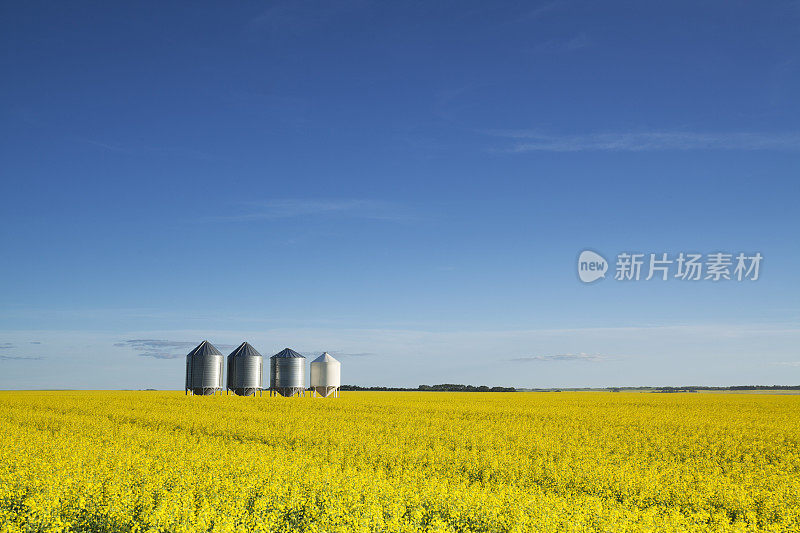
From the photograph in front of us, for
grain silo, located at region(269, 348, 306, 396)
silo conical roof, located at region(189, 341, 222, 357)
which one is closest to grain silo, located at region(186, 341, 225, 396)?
silo conical roof, located at region(189, 341, 222, 357)

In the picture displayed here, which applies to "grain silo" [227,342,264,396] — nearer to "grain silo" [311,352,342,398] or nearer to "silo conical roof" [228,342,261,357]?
"silo conical roof" [228,342,261,357]

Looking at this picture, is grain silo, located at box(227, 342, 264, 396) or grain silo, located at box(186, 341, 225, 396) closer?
grain silo, located at box(186, 341, 225, 396)

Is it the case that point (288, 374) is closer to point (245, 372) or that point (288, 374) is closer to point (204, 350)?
point (245, 372)

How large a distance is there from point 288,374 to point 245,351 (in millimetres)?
5709

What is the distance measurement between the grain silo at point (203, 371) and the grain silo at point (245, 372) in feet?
5.52

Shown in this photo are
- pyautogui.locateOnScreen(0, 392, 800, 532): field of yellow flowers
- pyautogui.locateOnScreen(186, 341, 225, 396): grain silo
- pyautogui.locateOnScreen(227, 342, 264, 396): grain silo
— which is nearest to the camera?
pyautogui.locateOnScreen(0, 392, 800, 532): field of yellow flowers

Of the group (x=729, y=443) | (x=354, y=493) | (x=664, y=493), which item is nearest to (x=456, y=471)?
(x=664, y=493)

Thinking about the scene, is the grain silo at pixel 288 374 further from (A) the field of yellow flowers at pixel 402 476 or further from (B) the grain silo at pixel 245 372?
(A) the field of yellow flowers at pixel 402 476

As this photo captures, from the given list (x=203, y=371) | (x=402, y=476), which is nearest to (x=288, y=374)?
(x=203, y=371)

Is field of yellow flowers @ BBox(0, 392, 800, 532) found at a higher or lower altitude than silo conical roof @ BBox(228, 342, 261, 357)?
lower

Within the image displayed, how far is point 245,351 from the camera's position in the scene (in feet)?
225

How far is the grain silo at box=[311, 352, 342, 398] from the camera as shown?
2756 inches

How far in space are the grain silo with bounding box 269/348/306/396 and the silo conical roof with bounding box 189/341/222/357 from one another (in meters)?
6.87

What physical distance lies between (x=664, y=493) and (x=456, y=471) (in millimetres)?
6781
